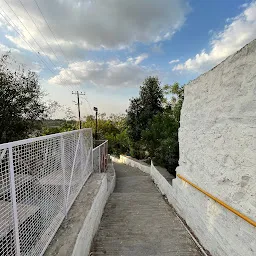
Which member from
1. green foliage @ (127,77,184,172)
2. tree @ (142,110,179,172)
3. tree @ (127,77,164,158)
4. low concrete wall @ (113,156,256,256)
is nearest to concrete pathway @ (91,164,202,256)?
low concrete wall @ (113,156,256,256)

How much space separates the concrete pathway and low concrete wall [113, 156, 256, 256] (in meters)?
0.31

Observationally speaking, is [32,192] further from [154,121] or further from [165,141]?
[154,121]

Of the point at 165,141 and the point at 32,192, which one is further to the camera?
the point at 165,141

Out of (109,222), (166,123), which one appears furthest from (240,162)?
(166,123)

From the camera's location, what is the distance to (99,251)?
3.36m

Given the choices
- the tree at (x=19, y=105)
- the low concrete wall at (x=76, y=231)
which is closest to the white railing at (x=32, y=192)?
the low concrete wall at (x=76, y=231)

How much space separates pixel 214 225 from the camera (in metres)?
3.12

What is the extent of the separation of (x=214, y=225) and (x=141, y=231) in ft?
5.17

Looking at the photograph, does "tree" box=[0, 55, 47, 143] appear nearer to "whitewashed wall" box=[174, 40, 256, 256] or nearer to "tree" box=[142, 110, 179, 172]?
"tree" box=[142, 110, 179, 172]

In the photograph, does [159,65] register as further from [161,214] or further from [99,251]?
[99,251]

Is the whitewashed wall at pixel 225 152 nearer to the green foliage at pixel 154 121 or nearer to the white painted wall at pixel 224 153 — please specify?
the white painted wall at pixel 224 153

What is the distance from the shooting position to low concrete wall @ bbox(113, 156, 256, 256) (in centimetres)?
241

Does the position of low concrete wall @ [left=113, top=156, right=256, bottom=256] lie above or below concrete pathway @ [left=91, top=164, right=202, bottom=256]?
above

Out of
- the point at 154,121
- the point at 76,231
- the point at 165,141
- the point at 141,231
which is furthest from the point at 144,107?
the point at 76,231
